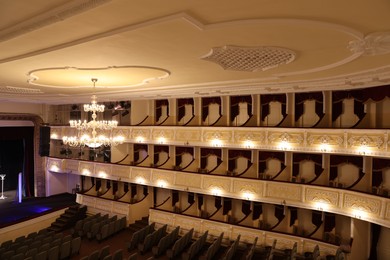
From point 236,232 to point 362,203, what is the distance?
16.1 feet

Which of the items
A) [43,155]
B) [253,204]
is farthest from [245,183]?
[43,155]

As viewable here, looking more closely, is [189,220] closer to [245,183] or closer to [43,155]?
[245,183]

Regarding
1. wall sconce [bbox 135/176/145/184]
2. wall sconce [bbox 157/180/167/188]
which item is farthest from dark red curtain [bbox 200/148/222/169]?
wall sconce [bbox 135/176/145/184]

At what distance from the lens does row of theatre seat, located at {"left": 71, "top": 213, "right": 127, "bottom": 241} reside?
1286 centimetres

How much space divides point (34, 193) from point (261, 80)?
16342 mm

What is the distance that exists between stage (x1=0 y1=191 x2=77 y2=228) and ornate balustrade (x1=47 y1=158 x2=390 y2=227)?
2332 millimetres

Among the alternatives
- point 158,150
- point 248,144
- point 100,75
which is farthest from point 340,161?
point 100,75

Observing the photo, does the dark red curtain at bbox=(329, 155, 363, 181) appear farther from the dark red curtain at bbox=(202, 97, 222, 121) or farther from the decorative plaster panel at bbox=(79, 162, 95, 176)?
the decorative plaster panel at bbox=(79, 162, 95, 176)

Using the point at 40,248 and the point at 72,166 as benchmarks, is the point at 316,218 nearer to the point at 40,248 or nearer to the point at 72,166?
the point at 40,248

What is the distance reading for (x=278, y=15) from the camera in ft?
12.2

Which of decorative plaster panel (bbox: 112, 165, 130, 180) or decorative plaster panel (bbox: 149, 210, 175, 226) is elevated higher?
decorative plaster panel (bbox: 112, 165, 130, 180)

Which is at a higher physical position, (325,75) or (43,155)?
(325,75)

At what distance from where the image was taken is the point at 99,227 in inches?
524

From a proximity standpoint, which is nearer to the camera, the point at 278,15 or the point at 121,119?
the point at 278,15
